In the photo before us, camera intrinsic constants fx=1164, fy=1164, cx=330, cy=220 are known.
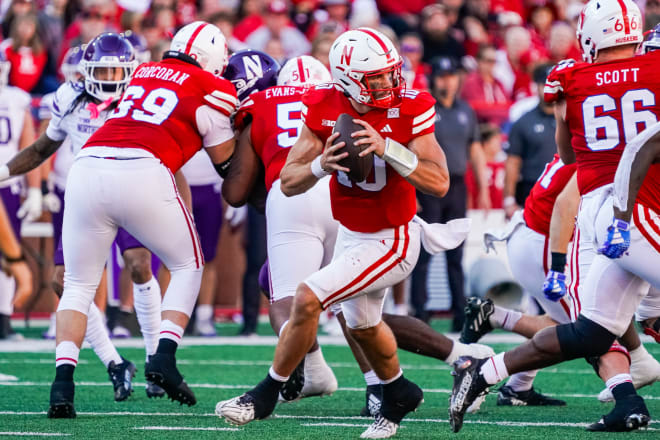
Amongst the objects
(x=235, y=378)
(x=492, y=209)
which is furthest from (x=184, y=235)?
(x=492, y=209)

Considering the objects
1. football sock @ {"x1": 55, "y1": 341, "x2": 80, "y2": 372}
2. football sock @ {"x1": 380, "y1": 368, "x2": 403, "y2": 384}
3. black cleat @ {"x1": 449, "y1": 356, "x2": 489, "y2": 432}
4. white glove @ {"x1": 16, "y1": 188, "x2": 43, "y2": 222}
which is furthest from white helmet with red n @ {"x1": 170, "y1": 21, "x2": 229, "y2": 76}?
white glove @ {"x1": 16, "y1": 188, "x2": 43, "y2": 222}

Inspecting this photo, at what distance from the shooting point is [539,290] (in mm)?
6082

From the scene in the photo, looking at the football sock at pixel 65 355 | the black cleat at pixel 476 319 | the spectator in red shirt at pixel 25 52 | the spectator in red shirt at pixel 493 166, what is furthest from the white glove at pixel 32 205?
the spectator in red shirt at pixel 493 166

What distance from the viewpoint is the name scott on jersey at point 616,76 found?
4.78 m

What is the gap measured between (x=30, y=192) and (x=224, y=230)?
2.35m

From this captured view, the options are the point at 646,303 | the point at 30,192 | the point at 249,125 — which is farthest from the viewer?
the point at 30,192

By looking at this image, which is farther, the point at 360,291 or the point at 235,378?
the point at 235,378

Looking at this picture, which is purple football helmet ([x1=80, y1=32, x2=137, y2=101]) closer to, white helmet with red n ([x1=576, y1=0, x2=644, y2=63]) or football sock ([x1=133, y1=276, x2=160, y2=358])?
football sock ([x1=133, y1=276, x2=160, y2=358])

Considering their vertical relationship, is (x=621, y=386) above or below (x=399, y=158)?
below

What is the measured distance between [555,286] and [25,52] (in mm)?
7162

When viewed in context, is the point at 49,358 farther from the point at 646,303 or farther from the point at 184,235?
the point at 646,303

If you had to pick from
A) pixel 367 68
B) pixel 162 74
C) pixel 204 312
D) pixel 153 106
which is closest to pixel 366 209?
pixel 367 68

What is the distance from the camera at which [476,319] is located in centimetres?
608

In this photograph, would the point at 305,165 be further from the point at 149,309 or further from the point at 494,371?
the point at 149,309
